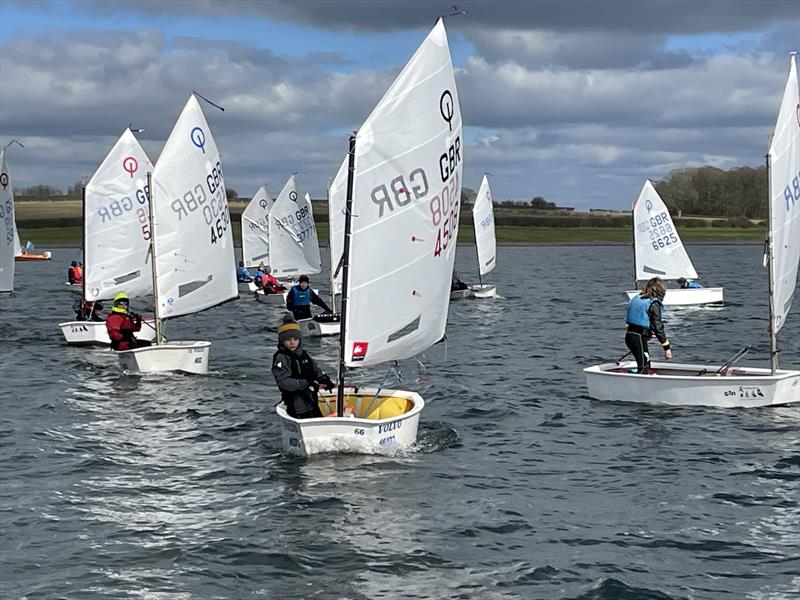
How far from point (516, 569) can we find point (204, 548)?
143 inches

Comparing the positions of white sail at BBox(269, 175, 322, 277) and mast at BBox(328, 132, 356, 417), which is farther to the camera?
white sail at BBox(269, 175, 322, 277)

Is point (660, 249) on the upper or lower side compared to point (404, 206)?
lower

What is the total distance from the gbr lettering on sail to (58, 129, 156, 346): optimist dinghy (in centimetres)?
1578

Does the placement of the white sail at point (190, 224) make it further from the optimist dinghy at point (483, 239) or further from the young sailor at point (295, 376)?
the optimist dinghy at point (483, 239)

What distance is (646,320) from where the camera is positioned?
2044 cm

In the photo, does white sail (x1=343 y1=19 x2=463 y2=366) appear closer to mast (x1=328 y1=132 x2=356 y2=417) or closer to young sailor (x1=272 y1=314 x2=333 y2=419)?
mast (x1=328 y1=132 x2=356 y2=417)

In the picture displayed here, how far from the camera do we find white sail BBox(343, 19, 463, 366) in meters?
16.0

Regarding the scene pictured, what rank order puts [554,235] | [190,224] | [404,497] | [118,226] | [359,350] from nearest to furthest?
[404,497]
[359,350]
[190,224]
[118,226]
[554,235]

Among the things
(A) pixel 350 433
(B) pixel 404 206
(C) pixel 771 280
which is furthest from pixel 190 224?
(C) pixel 771 280

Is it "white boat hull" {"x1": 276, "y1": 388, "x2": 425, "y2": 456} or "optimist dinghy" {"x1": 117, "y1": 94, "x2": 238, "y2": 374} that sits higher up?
"optimist dinghy" {"x1": 117, "y1": 94, "x2": 238, "y2": 374}

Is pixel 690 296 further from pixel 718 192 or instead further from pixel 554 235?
pixel 718 192

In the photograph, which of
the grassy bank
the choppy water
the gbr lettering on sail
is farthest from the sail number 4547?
the grassy bank

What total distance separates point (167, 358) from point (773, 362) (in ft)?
43.5

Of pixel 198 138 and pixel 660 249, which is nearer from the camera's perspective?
pixel 198 138
